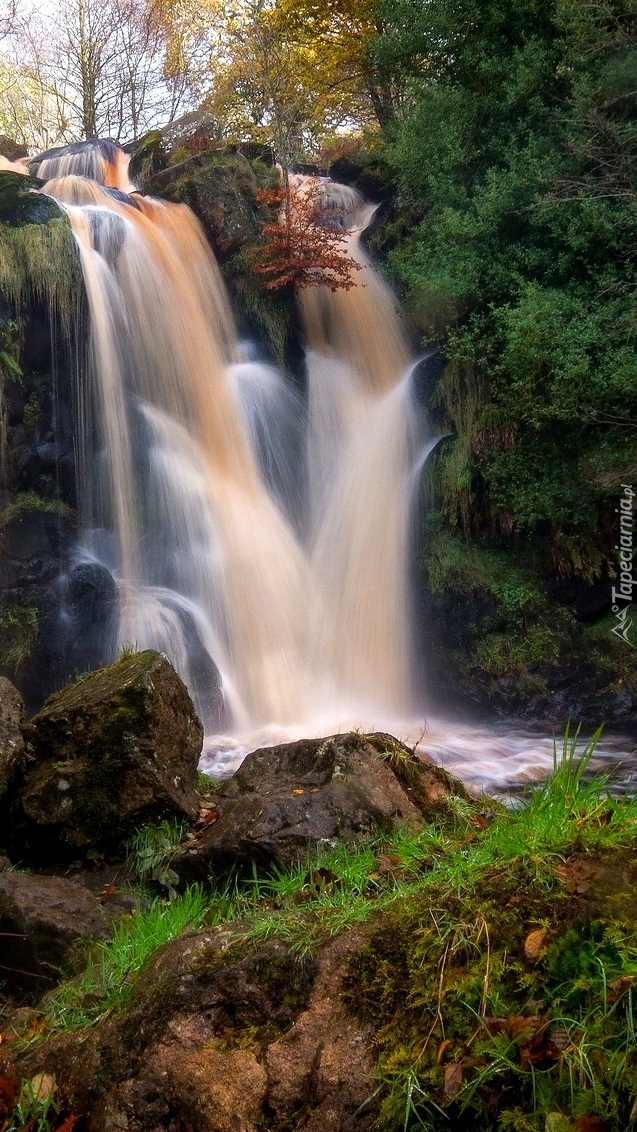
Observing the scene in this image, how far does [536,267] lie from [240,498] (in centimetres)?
476

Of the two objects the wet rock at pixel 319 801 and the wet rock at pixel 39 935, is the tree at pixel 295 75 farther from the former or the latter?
the wet rock at pixel 39 935

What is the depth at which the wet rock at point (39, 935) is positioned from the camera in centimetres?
305

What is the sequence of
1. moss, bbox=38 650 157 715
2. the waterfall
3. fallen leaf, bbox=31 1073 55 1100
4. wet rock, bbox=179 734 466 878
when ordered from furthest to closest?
the waterfall < moss, bbox=38 650 157 715 < wet rock, bbox=179 734 466 878 < fallen leaf, bbox=31 1073 55 1100

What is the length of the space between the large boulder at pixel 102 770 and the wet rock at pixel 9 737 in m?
0.14

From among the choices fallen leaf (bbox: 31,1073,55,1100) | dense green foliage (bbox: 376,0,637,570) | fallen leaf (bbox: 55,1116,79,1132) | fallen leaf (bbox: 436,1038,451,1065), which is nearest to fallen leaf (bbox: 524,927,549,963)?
fallen leaf (bbox: 436,1038,451,1065)

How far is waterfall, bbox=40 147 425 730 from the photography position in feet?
29.3

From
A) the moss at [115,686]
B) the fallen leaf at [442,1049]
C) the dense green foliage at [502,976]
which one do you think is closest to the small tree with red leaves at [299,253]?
the moss at [115,686]

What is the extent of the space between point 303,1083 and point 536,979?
57 cm

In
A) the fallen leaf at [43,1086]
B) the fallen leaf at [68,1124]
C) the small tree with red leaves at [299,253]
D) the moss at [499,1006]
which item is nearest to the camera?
the moss at [499,1006]

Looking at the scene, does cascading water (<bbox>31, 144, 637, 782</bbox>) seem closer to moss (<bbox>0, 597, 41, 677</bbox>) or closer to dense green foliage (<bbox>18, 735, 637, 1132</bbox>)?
moss (<bbox>0, 597, 41, 677</bbox>)

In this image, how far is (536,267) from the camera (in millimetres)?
9750

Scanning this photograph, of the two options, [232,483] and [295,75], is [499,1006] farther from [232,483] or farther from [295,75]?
[295,75]

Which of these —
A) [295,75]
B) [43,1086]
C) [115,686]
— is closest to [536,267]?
[115,686]

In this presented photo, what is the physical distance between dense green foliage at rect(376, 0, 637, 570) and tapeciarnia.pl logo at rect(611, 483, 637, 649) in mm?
137
